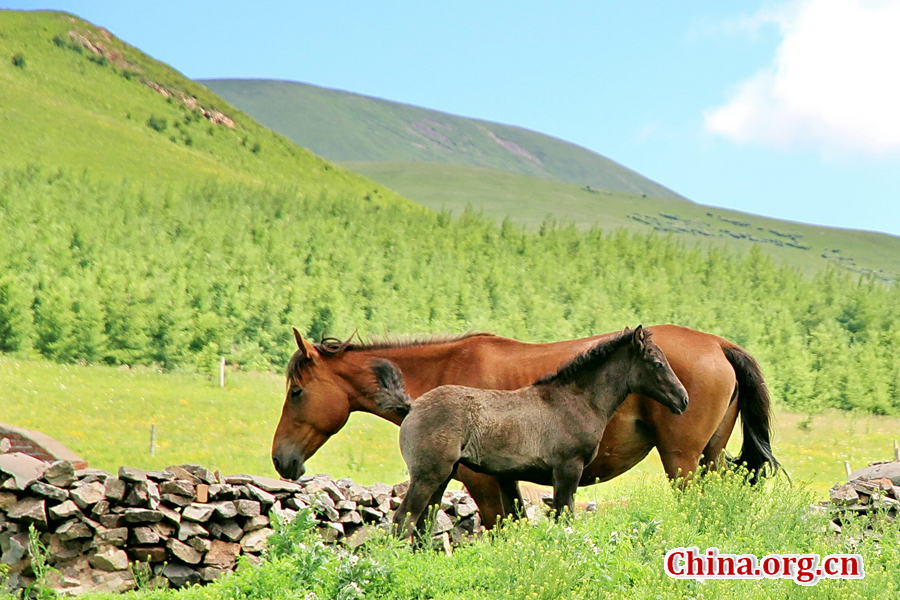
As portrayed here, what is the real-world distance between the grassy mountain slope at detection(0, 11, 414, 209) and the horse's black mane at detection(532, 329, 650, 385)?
5183cm

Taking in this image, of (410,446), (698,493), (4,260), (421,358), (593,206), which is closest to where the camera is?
(410,446)

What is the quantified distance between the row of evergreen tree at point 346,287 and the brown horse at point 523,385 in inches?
945

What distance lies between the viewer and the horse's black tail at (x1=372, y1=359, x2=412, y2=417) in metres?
8.00

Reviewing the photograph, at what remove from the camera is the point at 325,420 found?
8883 mm

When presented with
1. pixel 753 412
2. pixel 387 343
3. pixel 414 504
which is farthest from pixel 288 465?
pixel 753 412

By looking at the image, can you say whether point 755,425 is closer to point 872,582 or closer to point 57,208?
point 872,582

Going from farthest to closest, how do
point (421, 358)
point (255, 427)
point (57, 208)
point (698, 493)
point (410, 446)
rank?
point (57, 208) → point (255, 427) → point (421, 358) → point (698, 493) → point (410, 446)

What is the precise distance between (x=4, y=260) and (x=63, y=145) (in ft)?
99.5

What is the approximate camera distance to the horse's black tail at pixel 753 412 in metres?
9.02

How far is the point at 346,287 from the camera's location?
40.4 m

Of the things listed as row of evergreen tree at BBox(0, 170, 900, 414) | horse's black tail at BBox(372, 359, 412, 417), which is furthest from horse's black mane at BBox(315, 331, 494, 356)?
row of evergreen tree at BBox(0, 170, 900, 414)

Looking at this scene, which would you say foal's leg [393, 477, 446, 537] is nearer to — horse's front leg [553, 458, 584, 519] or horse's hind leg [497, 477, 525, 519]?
horse's hind leg [497, 477, 525, 519]

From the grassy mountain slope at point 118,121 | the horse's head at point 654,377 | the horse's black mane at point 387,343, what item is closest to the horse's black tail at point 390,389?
the horse's black mane at point 387,343

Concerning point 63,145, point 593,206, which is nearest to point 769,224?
point 593,206
